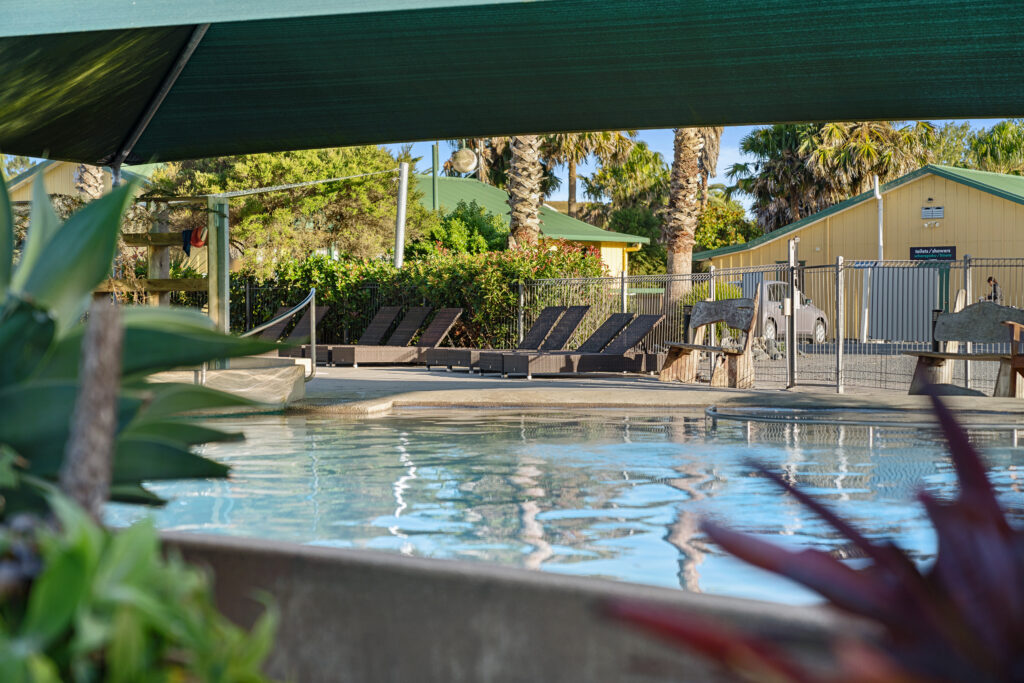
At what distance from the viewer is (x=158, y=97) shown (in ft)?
21.5

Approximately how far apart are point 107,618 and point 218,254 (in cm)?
974

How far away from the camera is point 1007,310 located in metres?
10.1

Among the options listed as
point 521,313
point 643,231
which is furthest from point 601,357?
point 643,231

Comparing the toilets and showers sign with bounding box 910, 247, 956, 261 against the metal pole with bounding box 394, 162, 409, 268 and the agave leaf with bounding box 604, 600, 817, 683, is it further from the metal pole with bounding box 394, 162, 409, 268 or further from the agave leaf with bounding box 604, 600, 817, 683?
the agave leaf with bounding box 604, 600, 817, 683

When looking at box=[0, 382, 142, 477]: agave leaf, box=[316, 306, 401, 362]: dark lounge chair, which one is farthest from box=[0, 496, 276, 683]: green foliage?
box=[316, 306, 401, 362]: dark lounge chair

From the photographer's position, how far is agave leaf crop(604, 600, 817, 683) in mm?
567

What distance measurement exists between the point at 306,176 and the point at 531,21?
88.5 ft

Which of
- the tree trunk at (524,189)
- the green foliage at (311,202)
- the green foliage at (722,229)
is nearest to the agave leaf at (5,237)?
the tree trunk at (524,189)

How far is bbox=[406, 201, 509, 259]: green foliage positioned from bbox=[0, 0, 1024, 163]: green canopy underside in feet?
69.1

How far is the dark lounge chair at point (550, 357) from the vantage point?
14.7 meters

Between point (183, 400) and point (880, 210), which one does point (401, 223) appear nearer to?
point (880, 210)

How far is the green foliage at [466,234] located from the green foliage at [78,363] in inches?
1067

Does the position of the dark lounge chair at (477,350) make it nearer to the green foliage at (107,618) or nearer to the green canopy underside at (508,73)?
the green canopy underside at (508,73)

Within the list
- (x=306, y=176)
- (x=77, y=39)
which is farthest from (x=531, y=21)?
(x=306, y=176)
